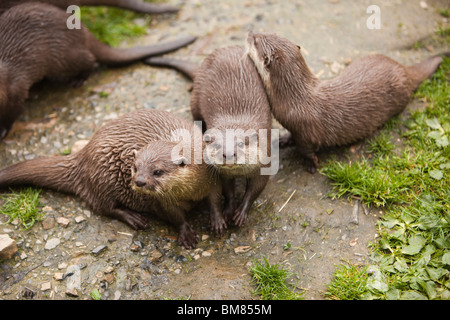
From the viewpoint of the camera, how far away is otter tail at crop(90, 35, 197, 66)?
3.54 meters

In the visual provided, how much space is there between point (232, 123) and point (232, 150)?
30 centimetres

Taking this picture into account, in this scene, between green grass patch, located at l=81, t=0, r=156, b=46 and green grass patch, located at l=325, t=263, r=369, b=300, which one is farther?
green grass patch, located at l=81, t=0, r=156, b=46

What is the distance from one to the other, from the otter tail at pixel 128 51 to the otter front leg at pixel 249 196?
168cm

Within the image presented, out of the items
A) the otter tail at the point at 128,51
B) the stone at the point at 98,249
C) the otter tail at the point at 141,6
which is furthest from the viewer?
the otter tail at the point at 141,6

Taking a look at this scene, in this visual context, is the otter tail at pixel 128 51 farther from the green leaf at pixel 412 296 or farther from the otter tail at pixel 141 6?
the green leaf at pixel 412 296

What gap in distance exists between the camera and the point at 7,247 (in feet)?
7.88

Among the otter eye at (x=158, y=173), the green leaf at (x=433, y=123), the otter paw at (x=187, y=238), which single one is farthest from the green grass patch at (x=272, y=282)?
the green leaf at (x=433, y=123)

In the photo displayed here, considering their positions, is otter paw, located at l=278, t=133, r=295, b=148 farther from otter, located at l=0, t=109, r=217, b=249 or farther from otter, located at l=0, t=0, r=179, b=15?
otter, located at l=0, t=0, r=179, b=15

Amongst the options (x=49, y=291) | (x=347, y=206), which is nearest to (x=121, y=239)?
(x=49, y=291)

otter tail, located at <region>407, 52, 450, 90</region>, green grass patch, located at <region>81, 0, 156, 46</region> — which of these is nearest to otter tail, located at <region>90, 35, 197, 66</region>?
green grass patch, located at <region>81, 0, 156, 46</region>

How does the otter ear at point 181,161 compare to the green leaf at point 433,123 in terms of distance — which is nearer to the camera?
the otter ear at point 181,161

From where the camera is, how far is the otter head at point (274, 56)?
2.74 m

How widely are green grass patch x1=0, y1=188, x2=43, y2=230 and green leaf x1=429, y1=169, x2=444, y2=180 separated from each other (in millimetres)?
2585

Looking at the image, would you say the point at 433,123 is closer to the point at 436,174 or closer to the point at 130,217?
the point at 436,174
